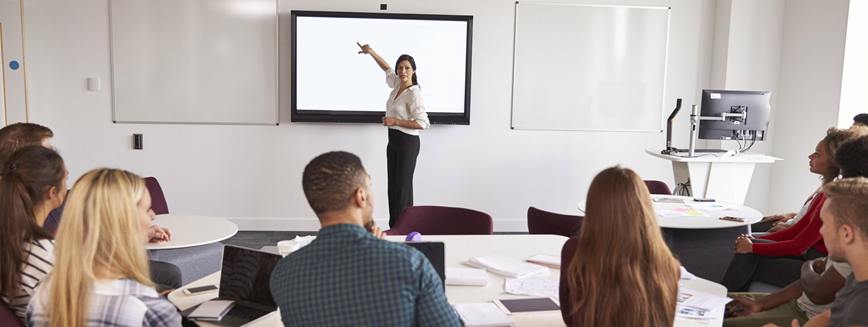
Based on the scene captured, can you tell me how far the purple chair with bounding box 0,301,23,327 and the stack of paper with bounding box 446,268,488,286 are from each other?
1.32 metres

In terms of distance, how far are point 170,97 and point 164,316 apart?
14.8 feet

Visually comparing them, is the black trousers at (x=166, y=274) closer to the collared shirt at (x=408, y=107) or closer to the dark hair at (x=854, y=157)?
the collared shirt at (x=408, y=107)

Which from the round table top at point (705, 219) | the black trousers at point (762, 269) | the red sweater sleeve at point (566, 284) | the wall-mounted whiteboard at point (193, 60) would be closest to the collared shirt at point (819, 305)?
the black trousers at point (762, 269)

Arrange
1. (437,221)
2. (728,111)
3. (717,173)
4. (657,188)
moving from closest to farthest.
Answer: (437,221) < (657,188) < (717,173) < (728,111)

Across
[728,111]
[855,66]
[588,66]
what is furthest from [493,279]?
[855,66]

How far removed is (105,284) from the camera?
1490 millimetres

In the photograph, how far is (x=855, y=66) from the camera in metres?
5.05

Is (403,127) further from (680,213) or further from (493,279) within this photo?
(493,279)

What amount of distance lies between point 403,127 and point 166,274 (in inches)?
96.6

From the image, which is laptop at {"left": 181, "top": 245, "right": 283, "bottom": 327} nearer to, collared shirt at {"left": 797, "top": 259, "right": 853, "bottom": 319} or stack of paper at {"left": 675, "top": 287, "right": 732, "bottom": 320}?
stack of paper at {"left": 675, "top": 287, "right": 732, "bottom": 320}

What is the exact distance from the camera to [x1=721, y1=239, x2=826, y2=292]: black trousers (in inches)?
121

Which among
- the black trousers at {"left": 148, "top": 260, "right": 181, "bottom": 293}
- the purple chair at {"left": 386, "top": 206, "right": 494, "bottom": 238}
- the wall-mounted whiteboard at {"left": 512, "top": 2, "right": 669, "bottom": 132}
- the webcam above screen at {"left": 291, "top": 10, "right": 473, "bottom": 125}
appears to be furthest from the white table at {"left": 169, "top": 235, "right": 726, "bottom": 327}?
the wall-mounted whiteboard at {"left": 512, "top": 2, "right": 669, "bottom": 132}

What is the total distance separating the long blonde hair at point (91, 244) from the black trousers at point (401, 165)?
3576 mm

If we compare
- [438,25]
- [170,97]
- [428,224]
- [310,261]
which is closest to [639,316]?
[310,261]
